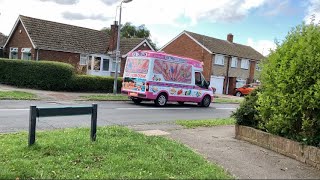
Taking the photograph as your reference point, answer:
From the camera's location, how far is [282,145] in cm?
771

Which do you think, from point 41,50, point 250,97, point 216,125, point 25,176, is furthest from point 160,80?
point 41,50

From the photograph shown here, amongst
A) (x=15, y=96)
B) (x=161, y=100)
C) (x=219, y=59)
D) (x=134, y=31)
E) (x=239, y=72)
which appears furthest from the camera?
(x=134, y=31)

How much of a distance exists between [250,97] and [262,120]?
49.0 inches

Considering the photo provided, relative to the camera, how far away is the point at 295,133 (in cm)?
783

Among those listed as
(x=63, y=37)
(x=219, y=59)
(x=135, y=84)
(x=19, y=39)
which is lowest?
(x=135, y=84)

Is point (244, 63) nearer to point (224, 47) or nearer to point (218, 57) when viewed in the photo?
point (224, 47)

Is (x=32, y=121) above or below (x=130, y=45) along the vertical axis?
below

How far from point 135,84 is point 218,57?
2622 cm

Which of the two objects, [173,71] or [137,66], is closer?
[137,66]

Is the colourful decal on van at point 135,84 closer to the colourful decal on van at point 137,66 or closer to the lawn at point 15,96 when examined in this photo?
the colourful decal on van at point 137,66

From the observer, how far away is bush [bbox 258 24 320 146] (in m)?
7.24

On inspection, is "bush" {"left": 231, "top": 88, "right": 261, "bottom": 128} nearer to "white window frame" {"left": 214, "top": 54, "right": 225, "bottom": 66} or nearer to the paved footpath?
the paved footpath

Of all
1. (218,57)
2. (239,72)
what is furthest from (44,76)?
(239,72)

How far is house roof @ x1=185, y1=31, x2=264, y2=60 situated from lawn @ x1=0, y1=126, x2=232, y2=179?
3633 cm
